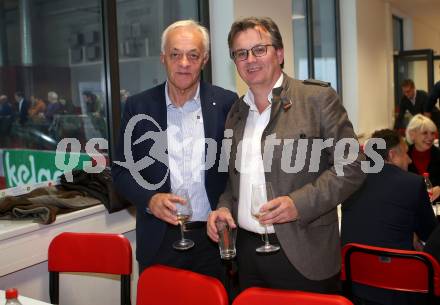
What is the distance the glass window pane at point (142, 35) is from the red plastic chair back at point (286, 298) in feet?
6.98

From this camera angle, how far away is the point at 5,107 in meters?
2.66

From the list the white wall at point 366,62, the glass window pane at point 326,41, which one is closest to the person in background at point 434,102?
the white wall at point 366,62

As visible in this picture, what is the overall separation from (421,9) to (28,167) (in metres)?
8.40

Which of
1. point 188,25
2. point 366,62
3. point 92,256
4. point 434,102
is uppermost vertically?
point 366,62

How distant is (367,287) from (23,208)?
64.0 inches

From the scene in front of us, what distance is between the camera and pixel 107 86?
306 cm

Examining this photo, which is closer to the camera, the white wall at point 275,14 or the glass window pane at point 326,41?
the white wall at point 275,14

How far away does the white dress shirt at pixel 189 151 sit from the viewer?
1.94m

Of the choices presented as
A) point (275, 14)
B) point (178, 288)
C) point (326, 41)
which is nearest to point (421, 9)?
point (326, 41)

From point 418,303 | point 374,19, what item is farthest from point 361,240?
point 374,19

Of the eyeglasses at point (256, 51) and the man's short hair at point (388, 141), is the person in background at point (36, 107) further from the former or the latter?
the man's short hair at point (388, 141)

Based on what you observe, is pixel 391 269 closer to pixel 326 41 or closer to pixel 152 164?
pixel 152 164

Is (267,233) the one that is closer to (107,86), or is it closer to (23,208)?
(23,208)

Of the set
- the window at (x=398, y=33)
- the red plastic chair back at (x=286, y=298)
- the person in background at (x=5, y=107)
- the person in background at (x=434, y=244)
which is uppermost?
the window at (x=398, y=33)
